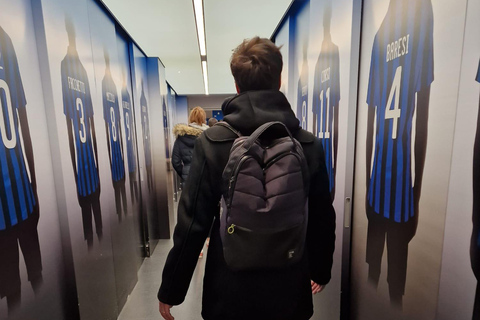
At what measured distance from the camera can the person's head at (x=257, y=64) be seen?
843mm

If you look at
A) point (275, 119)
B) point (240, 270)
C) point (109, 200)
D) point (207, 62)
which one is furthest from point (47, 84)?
point (207, 62)

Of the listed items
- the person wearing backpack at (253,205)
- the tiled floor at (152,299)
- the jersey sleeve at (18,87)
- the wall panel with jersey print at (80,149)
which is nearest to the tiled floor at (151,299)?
the tiled floor at (152,299)

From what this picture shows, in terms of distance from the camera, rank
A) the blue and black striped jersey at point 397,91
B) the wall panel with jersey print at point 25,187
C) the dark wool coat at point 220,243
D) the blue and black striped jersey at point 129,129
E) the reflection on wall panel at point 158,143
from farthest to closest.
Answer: the reflection on wall panel at point 158,143 < the blue and black striped jersey at point 129,129 < the wall panel with jersey print at point 25,187 < the blue and black striped jersey at point 397,91 < the dark wool coat at point 220,243

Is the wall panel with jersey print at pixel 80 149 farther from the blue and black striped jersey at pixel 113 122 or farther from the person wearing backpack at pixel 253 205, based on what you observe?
the person wearing backpack at pixel 253 205

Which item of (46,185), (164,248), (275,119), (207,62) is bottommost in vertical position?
(164,248)

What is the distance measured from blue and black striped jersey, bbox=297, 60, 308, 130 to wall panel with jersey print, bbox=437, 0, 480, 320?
1.46 meters

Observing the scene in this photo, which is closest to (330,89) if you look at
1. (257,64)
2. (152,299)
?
(257,64)

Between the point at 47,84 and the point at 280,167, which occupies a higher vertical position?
the point at 47,84

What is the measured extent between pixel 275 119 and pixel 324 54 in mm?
1247

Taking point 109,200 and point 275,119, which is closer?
point 275,119

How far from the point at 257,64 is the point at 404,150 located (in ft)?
2.50

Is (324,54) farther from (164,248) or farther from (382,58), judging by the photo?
(164,248)

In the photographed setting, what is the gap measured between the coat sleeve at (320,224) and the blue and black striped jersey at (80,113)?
4.94 feet

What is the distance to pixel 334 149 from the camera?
1725 mm
